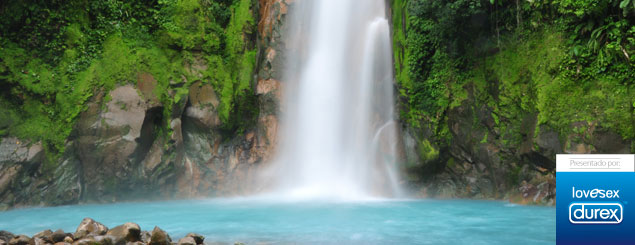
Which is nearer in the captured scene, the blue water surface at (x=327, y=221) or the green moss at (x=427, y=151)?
the blue water surface at (x=327, y=221)

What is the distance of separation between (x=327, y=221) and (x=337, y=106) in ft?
27.4

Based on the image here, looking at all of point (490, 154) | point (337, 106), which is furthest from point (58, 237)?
point (490, 154)

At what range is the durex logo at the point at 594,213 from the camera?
182cm

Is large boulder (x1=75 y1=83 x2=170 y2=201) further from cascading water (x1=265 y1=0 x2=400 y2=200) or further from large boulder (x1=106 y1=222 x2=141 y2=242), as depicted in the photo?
large boulder (x1=106 y1=222 x2=141 y2=242)

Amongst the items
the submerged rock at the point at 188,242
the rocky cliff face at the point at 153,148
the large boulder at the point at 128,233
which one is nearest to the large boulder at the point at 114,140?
the rocky cliff face at the point at 153,148

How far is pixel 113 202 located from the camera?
15242 mm

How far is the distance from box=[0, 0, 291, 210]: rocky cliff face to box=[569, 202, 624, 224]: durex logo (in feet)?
48.3

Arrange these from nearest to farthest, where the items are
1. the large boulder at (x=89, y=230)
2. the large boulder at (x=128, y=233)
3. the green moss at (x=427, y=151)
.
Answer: the large boulder at (x=128, y=233) < the large boulder at (x=89, y=230) < the green moss at (x=427, y=151)

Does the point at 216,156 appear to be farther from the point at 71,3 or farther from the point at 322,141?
the point at 71,3

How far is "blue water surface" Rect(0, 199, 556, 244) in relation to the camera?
25.5 ft

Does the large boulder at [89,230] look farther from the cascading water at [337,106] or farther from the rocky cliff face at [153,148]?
the cascading water at [337,106]

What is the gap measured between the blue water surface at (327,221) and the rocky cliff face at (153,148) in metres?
1.03

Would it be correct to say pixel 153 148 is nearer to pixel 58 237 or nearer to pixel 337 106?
pixel 337 106

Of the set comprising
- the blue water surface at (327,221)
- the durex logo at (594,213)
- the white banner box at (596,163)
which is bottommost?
the blue water surface at (327,221)
